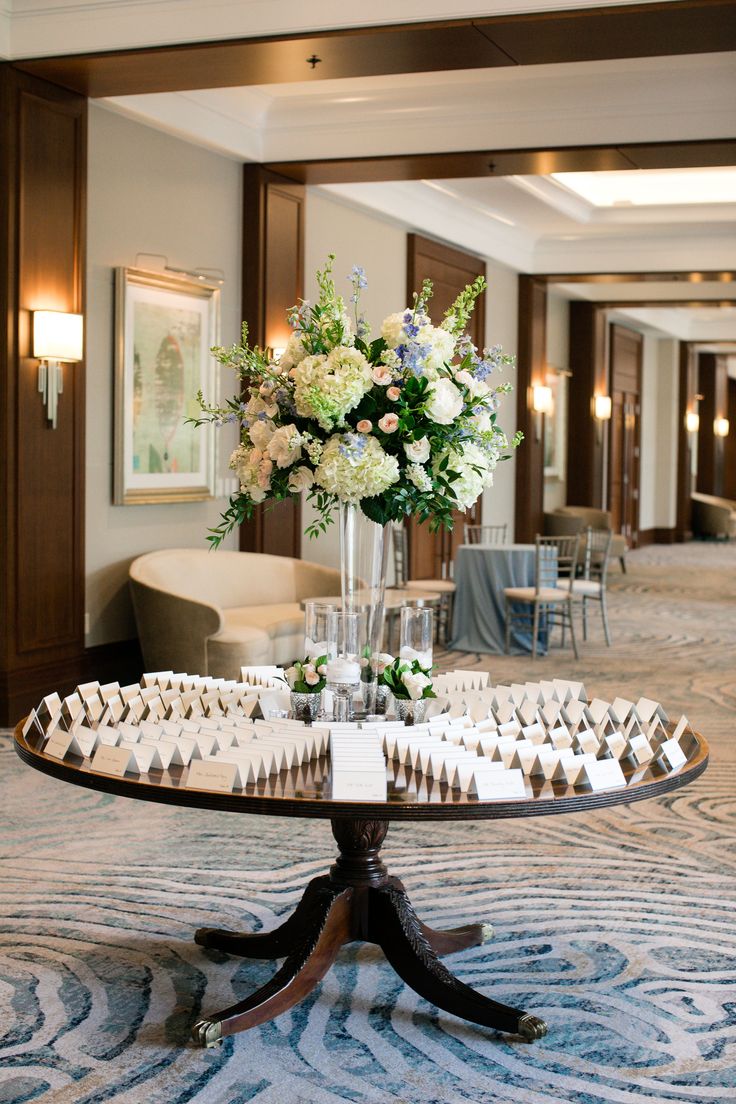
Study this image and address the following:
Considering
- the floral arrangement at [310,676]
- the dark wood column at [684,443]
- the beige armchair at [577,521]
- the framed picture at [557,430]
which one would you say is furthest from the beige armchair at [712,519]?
the floral arrangement at [310,676]

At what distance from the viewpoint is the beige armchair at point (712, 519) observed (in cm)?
2481

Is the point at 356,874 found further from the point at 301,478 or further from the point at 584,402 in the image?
the point at 584,402

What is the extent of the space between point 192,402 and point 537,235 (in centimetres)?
676

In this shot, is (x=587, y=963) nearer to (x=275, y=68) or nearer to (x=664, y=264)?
(x=275, y=68)

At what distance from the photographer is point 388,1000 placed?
11.7ft

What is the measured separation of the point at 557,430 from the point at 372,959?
13.7 meters

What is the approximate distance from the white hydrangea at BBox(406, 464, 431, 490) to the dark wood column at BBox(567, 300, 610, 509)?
46.5ft

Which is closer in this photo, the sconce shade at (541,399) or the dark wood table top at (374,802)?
the dark wood table top at (374,802)

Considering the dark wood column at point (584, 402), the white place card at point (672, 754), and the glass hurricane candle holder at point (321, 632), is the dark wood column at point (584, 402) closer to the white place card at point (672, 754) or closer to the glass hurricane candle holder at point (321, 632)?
the glass hurricane candle holder at point (321, 632)

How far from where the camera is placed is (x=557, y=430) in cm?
1706

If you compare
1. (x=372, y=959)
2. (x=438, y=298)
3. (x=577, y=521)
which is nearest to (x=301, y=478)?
(x=372, y=959)

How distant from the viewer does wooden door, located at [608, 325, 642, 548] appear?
19984mm

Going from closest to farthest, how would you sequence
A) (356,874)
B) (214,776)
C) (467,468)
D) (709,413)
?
(214,776), (467,468), (356,874), (709,413)

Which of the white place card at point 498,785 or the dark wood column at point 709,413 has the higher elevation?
the dark wood column at point 709,413
